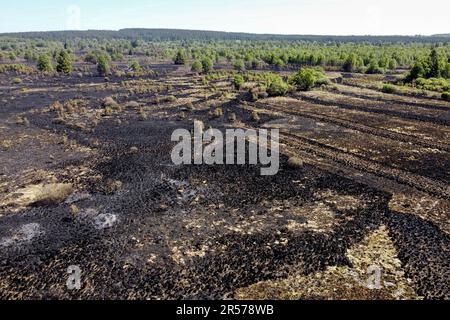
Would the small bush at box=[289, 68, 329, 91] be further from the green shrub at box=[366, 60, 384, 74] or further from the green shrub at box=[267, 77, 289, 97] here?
the green shrub at box=[366, 60, 384, 74]

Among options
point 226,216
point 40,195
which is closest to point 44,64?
point 40,195

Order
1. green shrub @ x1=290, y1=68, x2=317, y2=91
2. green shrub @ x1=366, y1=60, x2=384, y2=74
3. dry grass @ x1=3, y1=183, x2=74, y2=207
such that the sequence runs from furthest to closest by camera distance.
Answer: green shrub @ x1=366, y1=60, x2=384, y2=74, green shrub @ x1=290, y1=68, x2=317, y2=91, dry grass @ x1=3, y1=183, x2=74, y2=207

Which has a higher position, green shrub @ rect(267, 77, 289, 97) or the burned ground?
green shrub @ rect(267, 77, 289, 97)

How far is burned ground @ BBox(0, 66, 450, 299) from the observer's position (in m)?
14.5

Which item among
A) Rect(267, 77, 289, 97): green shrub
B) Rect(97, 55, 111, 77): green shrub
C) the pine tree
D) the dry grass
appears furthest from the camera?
Rect(97, 55, 111, 77): green shrub

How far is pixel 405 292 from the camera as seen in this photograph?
44.8 ft

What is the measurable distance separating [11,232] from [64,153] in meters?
13.1

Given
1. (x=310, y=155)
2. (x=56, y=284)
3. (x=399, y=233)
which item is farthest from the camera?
(x=310, y=155)

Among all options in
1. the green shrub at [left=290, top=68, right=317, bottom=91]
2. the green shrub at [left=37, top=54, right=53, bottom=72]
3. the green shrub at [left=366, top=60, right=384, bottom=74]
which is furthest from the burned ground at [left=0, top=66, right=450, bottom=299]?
the green shrub at [left=366, top=60, right=384, bottom=74]

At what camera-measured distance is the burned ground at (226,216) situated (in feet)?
47.5

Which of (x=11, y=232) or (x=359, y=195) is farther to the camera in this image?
(x=359, y=195)

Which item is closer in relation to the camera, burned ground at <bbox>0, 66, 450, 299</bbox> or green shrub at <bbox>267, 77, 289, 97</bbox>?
burned ground at <bbox>0, 66, 450, 299</bbox>
